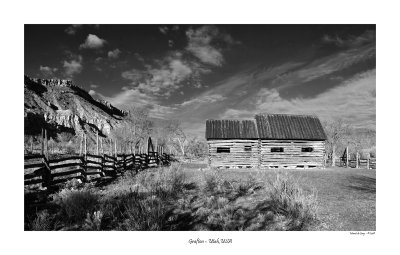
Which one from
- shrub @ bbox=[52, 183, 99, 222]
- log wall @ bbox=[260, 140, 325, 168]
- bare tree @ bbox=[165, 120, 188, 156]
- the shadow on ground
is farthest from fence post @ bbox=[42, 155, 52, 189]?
bare tree @ bbox=[165, 120, 188, 156]

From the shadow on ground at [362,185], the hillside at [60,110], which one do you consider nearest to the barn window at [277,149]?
the shadow on ground at [362,185]

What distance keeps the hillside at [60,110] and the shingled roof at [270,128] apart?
149 feet

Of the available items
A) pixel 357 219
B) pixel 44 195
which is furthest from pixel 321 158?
pixel 44 195

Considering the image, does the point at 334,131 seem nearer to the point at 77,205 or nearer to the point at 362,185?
the point at 362,185

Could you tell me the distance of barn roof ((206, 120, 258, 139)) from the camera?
A: 832 inches

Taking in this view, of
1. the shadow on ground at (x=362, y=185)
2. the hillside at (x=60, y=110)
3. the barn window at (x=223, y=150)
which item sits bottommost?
the shadow on ground at (x=362, y=185)

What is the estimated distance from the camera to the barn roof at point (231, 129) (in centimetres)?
2112

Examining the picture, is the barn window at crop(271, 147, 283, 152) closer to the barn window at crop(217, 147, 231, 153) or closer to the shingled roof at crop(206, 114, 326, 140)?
the shingled roof at crop(206, 114, 326, 140)

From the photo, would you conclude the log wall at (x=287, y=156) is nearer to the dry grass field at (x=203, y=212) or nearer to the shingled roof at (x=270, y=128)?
the shingled roof at (x=270, y=128)
